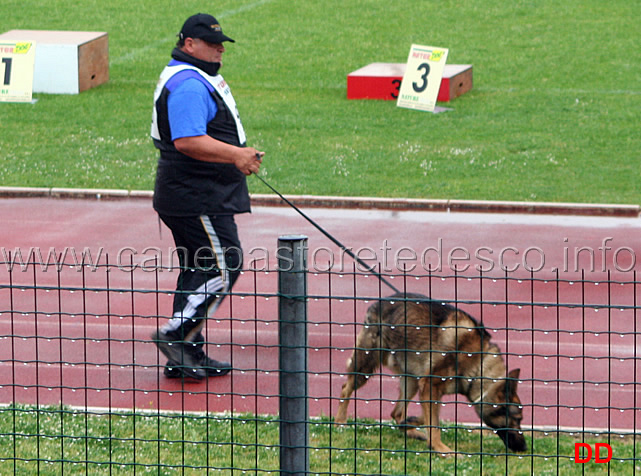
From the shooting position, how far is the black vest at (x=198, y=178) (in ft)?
23.7

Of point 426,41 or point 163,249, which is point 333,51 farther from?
point 163,249

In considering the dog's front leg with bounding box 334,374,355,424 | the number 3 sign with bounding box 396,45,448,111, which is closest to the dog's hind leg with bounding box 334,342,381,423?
the dog's front leg with bounding box 334,374,355,424

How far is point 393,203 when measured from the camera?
1270cm

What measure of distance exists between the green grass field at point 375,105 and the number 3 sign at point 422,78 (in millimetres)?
252

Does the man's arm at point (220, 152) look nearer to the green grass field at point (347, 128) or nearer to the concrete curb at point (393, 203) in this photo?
the green grass field at point (347, 128)

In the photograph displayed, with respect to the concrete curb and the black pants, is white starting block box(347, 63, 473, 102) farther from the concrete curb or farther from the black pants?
the black pants

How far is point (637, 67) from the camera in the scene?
22109mm

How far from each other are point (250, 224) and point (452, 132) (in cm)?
553

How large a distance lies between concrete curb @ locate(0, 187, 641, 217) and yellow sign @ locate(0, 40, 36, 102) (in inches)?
185

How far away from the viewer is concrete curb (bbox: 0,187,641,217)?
12.4 meters

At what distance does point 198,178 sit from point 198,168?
68 millimetres

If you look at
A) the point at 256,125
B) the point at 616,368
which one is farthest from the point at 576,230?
the point at 256,125

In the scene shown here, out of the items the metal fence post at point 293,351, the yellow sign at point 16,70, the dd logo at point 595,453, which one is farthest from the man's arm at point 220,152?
the yellow sign at point 16,70

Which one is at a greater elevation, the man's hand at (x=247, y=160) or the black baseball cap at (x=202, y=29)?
the black baseball cap at (x=202, y=29)
